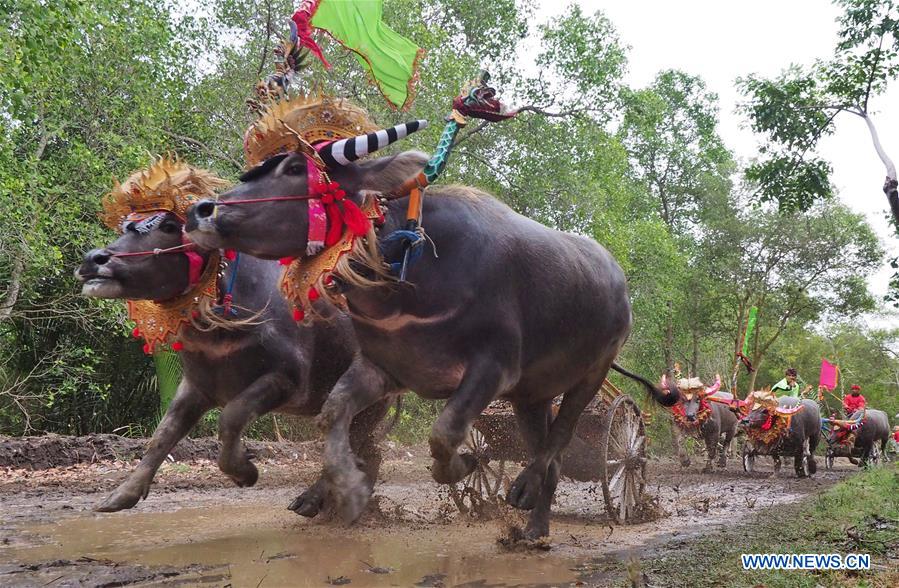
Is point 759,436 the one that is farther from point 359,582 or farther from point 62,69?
point 62,69

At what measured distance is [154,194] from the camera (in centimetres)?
545

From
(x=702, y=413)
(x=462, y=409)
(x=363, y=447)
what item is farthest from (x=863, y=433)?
(x=462, y=409)

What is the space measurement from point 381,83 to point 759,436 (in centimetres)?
1061

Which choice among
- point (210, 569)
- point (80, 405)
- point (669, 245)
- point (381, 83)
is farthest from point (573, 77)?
point (210, 569)

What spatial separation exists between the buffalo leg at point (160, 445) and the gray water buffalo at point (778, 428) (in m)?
10.2

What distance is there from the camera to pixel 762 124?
29.6 feet

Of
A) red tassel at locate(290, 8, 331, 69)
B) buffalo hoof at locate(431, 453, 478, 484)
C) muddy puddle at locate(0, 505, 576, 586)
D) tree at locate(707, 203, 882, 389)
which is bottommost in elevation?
muddy puddle at locate(0, 505, 576, 586)

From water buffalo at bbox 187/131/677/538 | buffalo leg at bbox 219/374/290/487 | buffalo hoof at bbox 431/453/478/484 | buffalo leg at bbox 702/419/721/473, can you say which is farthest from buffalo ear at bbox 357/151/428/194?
buffalo leg at bbox 702/419/721/473

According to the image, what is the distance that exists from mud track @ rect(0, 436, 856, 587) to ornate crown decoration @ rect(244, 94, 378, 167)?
2.24 metres

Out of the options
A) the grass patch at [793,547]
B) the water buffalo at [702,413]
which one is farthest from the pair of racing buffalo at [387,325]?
the water buffalo at [702,413]

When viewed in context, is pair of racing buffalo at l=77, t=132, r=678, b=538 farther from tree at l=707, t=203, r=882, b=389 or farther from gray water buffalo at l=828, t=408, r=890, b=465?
tree at l=707, t=203, r=882, b=389

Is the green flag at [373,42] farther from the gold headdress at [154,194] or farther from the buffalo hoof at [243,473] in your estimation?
the buffalo hoof at [243,473]

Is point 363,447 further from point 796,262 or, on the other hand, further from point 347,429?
point 796,262

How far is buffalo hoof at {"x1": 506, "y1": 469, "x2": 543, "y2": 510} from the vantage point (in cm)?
523
